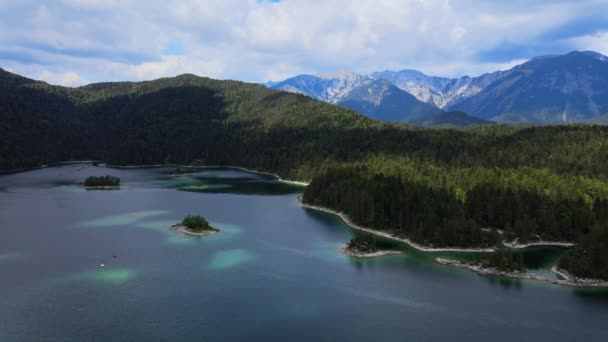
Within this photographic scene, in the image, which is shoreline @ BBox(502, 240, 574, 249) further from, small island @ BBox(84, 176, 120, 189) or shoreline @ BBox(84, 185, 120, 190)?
small island @ BBox(84, 176, 120, 189)

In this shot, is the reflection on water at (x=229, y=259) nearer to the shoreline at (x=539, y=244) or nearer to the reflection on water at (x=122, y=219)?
the reflection on water at (x=122, y=219)

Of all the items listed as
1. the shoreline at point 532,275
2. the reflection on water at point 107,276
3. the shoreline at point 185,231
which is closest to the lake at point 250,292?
the reflection on water at point 107,276

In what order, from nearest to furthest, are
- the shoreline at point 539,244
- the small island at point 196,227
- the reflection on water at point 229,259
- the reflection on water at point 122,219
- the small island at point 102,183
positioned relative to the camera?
Answer: the reflection on water at point 229,259 → the shoreline at point 539,244 → the small island at point 196,227 → the reflection on water at point 122,219 → the small island at point 102,183

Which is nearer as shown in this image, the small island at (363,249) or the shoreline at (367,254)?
the shoreline at (367,254)

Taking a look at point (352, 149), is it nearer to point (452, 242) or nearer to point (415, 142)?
point (415, 142)

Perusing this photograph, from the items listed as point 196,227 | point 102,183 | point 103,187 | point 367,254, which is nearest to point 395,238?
point 367,254

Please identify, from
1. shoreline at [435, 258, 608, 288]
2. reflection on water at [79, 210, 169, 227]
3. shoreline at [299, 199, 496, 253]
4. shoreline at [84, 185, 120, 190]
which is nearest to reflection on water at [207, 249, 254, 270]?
shoreline at [299, 199, 496, 253]

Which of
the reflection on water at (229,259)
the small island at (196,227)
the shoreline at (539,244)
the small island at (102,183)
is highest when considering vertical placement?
the small island at (102,183)
